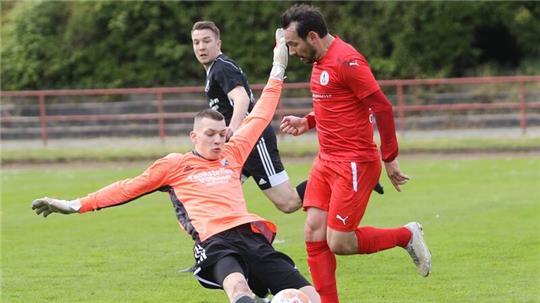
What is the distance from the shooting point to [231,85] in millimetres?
9883

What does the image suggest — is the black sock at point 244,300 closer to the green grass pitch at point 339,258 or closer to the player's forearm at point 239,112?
the green grass pitch at point 339,258

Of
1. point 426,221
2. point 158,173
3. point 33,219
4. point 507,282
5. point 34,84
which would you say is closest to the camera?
point 158,173

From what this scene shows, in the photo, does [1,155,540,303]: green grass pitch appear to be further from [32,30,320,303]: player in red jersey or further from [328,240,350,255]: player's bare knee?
[32,30,320,303]: player in red jersey

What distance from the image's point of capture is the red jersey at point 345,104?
26.3ft

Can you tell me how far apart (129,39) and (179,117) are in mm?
5760

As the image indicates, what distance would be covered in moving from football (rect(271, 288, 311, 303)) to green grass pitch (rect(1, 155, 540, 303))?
7.25 ft

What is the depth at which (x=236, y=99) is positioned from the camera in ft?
31.7

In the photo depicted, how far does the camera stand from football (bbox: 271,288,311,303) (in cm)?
681

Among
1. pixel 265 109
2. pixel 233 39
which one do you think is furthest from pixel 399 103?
pixel 265 109

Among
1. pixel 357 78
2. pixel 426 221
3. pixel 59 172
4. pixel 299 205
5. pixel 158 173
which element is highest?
pixel 357 78

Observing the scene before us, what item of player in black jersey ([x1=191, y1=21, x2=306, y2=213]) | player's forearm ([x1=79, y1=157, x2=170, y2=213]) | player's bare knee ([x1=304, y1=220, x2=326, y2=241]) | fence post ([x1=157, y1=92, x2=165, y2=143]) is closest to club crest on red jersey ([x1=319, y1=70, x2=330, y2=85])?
player's bare knee ([x1=304, y1=220, x2=326, y2=241])

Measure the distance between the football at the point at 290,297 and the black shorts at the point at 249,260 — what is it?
423mm

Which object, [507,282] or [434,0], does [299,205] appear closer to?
[507,282]

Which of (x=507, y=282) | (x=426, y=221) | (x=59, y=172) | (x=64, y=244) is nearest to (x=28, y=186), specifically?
(x=59, y=172)
